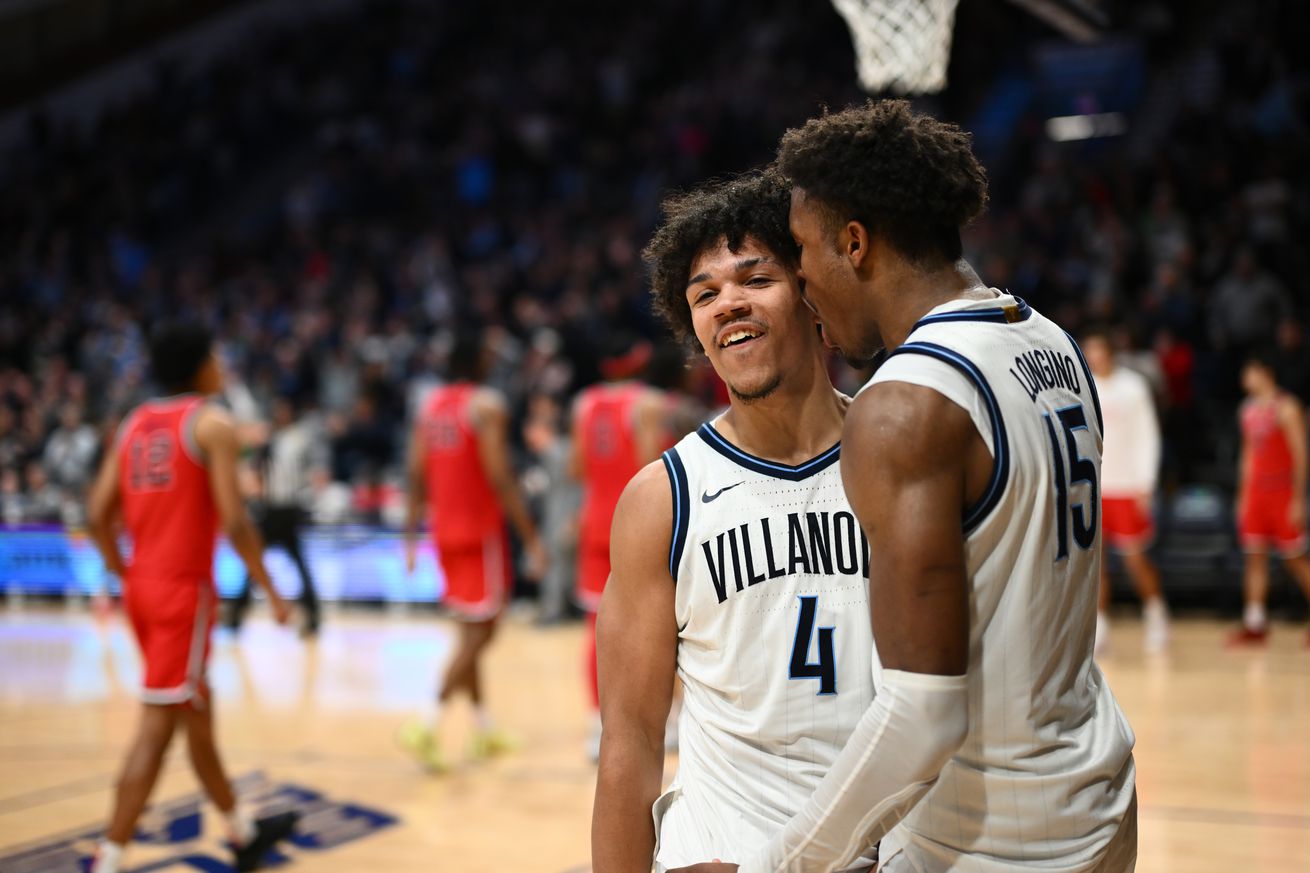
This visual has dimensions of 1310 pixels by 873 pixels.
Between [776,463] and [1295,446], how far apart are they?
7851 mm

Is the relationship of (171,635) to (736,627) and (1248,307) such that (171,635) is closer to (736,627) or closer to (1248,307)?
(736,627)

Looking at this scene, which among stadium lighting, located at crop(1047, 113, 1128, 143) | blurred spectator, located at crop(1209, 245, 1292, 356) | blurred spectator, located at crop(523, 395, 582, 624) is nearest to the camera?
blurred spectator, located at crop(1209, 245, 1292, 356)

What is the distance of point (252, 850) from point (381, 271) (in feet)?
43.3

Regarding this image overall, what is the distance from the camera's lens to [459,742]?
712 cm

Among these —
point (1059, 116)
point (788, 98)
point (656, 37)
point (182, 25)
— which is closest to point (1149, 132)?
point (1059, 116)

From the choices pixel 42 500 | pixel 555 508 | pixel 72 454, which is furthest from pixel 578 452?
Answer: pixel 42 500

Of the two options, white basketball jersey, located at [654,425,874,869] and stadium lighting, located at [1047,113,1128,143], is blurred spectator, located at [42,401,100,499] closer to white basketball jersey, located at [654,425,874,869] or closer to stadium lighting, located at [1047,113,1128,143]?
stadium lighting, located at [1047,113,1128,143]

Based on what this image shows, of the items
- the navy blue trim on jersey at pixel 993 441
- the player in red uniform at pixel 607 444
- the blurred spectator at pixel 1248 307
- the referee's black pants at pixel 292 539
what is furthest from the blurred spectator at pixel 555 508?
the navy blue trim on jersey at pixel 993 441

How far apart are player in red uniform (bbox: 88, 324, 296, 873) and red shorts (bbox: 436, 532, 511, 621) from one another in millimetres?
1729

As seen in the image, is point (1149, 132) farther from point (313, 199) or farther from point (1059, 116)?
point (313, 199)

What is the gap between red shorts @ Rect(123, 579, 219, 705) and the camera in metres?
4.60

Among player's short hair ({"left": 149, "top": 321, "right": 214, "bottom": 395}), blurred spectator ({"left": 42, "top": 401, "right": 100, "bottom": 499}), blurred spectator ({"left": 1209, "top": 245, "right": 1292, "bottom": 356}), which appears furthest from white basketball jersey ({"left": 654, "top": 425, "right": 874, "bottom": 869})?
blurred spectator ({"left": 42, "top": 401, "right": 100, "bottom": 499})

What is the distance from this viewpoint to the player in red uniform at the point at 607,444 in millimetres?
6848

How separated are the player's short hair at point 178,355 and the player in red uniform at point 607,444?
Answer: 8.18 feet
